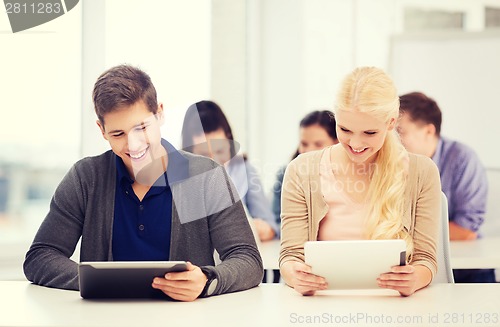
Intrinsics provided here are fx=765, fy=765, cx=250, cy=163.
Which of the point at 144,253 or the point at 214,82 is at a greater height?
the point at 214,82

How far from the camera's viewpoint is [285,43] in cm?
552

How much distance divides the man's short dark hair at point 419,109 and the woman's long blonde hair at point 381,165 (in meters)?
1.38

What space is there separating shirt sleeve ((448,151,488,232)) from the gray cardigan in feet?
6.12

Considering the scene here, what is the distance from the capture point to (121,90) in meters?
2.12

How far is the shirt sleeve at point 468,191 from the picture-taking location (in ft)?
12.2

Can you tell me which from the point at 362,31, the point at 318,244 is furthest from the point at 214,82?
the point at 318,244

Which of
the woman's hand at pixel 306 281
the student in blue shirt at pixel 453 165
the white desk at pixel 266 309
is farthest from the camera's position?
the student in blue shirt at pixel 453 165

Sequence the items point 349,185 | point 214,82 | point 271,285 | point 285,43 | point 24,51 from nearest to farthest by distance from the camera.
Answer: point 271,285, point 349,185, point 24,51, point 214,82, point 285,43

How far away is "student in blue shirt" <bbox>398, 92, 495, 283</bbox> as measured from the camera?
3584 mm

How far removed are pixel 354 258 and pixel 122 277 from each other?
0.55 m

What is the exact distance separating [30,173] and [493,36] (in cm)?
303

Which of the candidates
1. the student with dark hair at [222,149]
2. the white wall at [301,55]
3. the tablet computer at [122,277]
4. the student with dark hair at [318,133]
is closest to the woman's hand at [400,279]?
the tablet computer at [122,277]

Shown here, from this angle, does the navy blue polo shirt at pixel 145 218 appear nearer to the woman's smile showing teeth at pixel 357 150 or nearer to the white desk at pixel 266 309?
the white desk at pixel 266 309

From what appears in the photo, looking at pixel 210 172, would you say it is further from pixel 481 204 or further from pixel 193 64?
pixel 193 64
